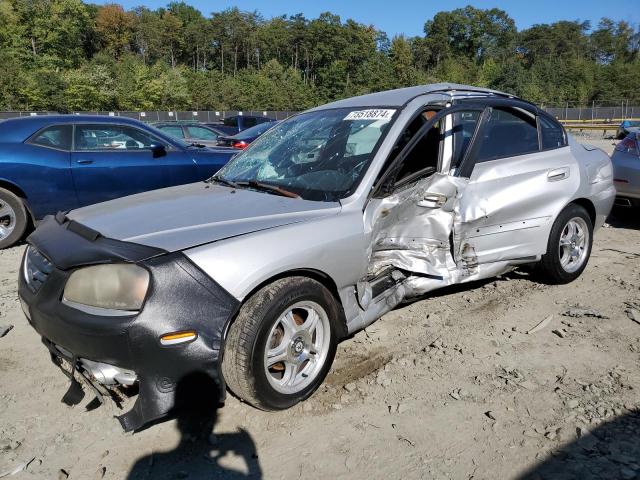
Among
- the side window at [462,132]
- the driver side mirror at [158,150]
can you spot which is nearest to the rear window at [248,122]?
the driver side mirror at [158,150]

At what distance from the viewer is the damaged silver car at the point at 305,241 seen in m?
2.36

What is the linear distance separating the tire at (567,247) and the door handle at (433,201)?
4.25 feet

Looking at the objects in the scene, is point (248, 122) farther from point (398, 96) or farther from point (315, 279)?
point (315, 279)

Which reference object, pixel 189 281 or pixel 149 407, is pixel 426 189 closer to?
pixel 189 281

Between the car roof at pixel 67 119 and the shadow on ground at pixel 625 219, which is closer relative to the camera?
the car roof at pixel 67 119

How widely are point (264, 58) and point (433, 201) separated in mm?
117099

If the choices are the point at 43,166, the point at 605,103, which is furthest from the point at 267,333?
the point at 605,103

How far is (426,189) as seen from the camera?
3639mm

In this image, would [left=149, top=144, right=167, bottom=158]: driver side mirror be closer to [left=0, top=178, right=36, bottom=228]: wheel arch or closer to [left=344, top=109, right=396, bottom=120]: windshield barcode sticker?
[left=0, top=178, right=36, bottom=228]: wheel arch

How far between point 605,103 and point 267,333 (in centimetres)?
7934

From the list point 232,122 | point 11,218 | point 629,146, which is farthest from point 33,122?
point 232,122

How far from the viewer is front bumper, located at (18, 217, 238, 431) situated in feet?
7.51

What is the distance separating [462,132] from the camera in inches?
152

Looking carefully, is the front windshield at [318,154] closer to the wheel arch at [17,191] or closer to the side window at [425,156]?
the side window at [425,156]
